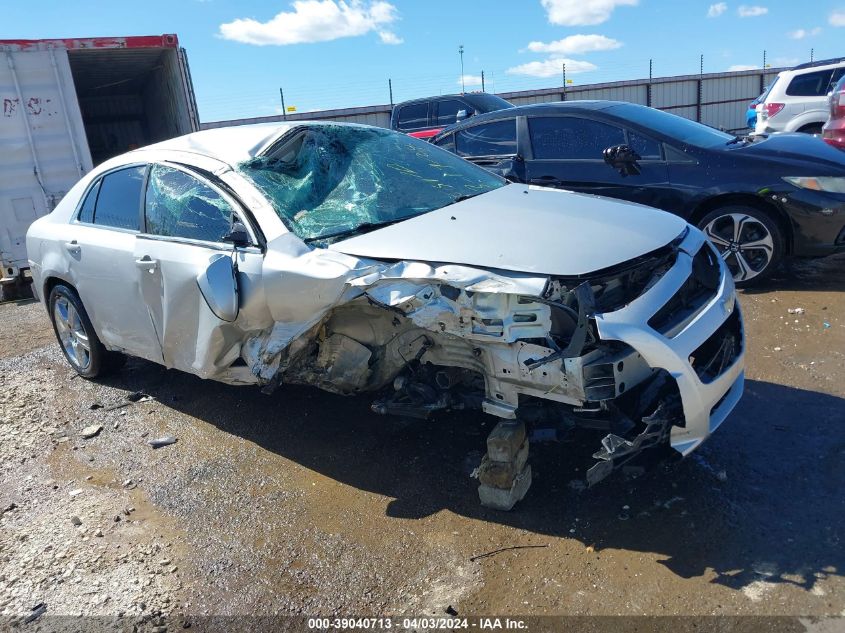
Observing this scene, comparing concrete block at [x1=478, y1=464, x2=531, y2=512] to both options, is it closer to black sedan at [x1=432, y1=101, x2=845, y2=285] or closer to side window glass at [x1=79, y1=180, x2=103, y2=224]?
black sedan at [x1=432, y1=101, x2=845, y2=285]

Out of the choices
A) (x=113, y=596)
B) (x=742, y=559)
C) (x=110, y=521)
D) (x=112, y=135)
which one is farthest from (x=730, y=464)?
(x=112, y=135)

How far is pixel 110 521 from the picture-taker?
3.32 metres

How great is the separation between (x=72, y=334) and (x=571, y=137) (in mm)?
4548

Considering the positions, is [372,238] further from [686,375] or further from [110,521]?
[110,521]

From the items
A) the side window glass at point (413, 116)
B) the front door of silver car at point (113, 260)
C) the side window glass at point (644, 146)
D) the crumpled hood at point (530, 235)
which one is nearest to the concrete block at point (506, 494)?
the crumpled hood at point (530, 235)

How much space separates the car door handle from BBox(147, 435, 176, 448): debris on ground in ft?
3.50

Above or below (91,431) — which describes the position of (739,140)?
above

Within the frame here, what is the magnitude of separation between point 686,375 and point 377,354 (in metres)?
1.45

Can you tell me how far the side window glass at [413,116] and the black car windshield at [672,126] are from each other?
7.05m

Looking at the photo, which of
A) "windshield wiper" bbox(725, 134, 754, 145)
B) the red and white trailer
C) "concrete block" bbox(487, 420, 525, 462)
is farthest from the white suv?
"concrete block" bbox(487, 420, 525, 462)

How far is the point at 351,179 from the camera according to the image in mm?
3828

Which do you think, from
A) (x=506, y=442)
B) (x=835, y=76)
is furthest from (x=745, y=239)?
(x=835, y=76)

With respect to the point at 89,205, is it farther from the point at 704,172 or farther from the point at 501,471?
the point at 704,172

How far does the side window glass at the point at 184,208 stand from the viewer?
146 inches
